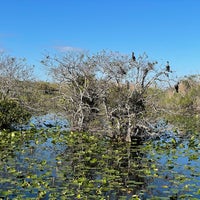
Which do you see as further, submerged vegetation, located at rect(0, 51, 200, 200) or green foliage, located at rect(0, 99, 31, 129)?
green foliage, located at rect(0, 99, 31, 129)

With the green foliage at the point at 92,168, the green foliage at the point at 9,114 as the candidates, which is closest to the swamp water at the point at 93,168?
the green foliage at the point at 92,168

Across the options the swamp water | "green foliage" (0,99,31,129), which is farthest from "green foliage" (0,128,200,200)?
"green foliage" (0,99,31,129)

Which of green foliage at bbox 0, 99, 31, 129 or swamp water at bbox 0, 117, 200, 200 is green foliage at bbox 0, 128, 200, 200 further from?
green foliage at bbox 0, 99, 31, 129

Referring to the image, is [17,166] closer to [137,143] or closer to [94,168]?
[94,168]

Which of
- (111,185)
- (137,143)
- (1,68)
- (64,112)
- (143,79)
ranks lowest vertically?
(111,185)

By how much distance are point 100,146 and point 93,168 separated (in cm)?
382

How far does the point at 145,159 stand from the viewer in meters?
15.1

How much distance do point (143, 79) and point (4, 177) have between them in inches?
430

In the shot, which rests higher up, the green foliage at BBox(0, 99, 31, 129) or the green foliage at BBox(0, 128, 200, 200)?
the green foliage at BBox(0, 99, 31, 129)

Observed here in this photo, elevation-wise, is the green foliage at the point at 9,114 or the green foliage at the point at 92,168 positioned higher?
the green foliage at the point at 9,114

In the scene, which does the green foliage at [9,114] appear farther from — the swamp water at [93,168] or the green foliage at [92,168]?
the swamp water at [93,168]

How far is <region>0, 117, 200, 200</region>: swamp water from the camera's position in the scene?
34.3 ft

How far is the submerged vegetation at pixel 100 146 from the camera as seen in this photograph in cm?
1084

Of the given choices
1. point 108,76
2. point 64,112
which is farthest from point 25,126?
point 108,76
